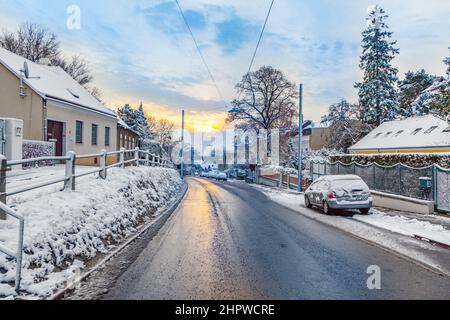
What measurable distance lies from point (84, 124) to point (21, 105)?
5356mm

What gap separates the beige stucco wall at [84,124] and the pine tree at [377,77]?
32.2 m

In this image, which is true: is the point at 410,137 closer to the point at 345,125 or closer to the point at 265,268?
the point at 345,125

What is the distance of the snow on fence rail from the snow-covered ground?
196 centimetres

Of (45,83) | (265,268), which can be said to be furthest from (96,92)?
(265,268)

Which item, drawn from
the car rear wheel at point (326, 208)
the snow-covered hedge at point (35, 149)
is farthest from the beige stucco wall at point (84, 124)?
the car rear wheel at point (326, 208)

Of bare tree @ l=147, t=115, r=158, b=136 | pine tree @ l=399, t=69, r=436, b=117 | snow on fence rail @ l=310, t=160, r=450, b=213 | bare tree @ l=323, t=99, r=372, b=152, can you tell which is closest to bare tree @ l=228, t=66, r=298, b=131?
bare tree @ l=323, t=99, r=372, b=152

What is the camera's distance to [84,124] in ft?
85.1

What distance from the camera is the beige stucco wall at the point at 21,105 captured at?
2081cm

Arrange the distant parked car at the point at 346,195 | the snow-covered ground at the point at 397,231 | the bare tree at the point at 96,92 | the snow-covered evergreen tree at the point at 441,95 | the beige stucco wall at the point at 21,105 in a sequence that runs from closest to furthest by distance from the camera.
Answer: the snow-covered ground at the point at 397,231, the distant parked car at the point at 346,195, the snow-covered evergreen tree at the point at 441,95, the beige stucco wall at the point at 21,105, the bare tree at the point at 96,92

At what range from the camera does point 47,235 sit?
610 cm

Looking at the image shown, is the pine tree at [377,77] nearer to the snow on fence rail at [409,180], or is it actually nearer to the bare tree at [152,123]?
the snow on fence rail at [409,180]

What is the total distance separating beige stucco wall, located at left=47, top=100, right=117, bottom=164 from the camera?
22.5 m
